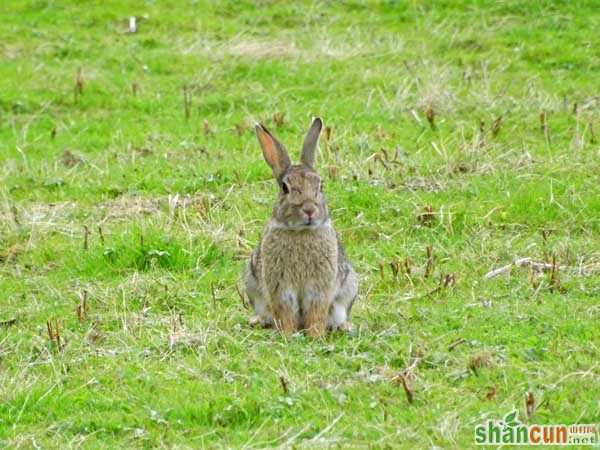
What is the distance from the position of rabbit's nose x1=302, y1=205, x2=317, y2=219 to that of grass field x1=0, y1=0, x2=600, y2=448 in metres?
0.72

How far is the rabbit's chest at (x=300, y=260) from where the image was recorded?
7648 millimetres

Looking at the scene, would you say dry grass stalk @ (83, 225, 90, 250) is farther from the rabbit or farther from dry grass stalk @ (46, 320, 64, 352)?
the rabbit

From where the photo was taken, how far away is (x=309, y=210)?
745 cm

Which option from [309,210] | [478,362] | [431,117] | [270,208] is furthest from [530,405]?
[431,117]

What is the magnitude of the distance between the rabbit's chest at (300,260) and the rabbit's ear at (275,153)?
1.31ft

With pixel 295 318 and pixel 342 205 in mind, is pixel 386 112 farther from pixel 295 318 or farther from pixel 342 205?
pixel 295 318

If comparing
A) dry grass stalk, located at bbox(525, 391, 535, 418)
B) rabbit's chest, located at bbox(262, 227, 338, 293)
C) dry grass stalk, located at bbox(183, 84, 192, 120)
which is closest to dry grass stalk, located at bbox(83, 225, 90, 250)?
rabbit's chest, located at bbox(262, 227, 338, 293)

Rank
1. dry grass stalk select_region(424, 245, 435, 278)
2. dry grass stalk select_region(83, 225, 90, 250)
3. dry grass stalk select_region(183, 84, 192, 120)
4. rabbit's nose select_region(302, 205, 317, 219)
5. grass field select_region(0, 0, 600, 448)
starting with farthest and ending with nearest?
dry grass stalk select_region(183, 84, 192, 120), dry grass stalk select_region(83, 225, 90, 250), dry grass stalk select_region(424, 245, 435, 278), rabbit's nose select_region(302, 205, 317, 219), grass field select_region(0, 0, 600, 448)

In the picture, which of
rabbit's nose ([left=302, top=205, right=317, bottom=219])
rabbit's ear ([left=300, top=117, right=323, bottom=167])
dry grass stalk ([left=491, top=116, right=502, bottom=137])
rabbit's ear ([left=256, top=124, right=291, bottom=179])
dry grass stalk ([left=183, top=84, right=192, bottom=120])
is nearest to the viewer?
rabbit's nose ([left=302, top=205, right=317, bottom=219])

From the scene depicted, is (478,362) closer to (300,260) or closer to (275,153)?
(300,260)

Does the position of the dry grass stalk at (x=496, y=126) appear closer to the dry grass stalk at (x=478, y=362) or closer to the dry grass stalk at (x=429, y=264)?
the dry grass stalk at (x=429, y=264)

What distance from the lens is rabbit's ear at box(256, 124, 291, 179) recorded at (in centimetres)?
781

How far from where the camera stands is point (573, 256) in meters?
8.79

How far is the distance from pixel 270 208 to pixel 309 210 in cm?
260
